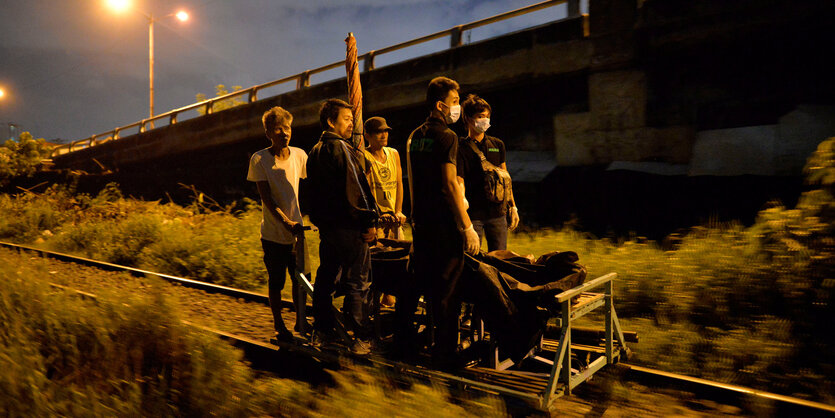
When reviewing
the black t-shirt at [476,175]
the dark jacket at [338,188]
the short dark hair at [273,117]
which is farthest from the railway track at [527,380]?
the short dark hair at [273,117]

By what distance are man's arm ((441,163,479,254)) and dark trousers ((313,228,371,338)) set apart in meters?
0.85

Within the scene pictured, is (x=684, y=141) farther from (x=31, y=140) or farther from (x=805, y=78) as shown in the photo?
(x=31, y=140)

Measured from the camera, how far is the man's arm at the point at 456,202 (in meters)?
3.47

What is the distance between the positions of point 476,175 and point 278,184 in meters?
1.73

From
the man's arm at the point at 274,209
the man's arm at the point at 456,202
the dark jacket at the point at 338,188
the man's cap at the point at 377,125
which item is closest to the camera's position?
the man's arm at the point at 456,202

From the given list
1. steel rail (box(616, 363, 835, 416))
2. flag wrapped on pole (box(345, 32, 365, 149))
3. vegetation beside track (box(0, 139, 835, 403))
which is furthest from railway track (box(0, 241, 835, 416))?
flag wrapped on pole (box(345, 32, 365, 149))

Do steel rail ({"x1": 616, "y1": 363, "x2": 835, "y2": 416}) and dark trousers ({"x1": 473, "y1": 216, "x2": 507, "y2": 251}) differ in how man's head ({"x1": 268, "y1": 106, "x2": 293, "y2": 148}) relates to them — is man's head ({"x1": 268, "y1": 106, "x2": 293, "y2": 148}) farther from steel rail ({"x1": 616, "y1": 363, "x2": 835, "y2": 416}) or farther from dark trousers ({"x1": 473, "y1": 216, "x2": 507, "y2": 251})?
steel rail ({"x1": 616, "y1": 363, "x2": 835, "y2": 416})

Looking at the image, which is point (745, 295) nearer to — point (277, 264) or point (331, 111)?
point (331, 111)

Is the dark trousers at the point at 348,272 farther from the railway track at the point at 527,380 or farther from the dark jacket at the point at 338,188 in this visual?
the railway track at the point at 527,380

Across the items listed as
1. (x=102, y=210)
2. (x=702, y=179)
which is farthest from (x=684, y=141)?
(x=102, y=210)

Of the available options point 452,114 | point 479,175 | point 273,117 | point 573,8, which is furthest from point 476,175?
point 573,8

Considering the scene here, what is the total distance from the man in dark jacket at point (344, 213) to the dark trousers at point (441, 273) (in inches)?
18.9

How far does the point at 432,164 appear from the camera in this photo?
355 cm

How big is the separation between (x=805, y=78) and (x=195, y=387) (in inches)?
342
